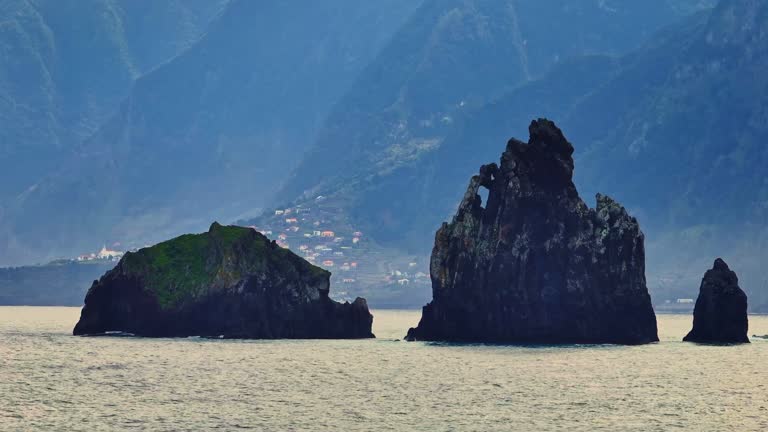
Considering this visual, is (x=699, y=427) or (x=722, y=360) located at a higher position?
(x=722, y=360)

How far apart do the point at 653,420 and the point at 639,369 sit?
4330 centimetres

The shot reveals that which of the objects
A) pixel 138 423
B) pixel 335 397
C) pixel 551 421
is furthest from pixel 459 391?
pixel 138 423

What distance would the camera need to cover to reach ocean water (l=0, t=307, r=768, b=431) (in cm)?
13800

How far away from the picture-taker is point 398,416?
142375 mm

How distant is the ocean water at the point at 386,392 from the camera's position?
138 m

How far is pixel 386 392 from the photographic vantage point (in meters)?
161

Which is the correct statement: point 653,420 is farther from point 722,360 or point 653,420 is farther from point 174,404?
point 722,360

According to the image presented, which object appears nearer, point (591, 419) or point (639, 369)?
point (591, 419)

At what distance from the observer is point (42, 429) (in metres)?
132

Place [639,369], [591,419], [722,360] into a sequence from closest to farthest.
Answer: [591,419] < [639,369] < [722,360]

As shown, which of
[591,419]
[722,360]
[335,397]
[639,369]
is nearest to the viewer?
[591,419]

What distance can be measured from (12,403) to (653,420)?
51.9 meters

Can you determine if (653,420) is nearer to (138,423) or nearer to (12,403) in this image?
(138,423)

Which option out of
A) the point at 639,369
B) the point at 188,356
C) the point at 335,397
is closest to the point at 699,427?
the point at 335,397
